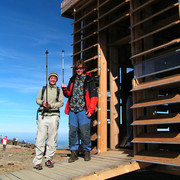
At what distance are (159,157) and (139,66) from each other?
2027 mm

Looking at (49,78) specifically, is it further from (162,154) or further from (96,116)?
(162,154)

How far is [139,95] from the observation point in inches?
195

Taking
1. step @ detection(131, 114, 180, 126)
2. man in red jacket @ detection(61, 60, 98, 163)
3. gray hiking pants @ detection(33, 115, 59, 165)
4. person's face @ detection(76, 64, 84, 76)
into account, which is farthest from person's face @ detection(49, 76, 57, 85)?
step @ detection(131, 114, 180, 126)

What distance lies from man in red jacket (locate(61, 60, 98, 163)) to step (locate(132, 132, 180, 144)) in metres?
1.14

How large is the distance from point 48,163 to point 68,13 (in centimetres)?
594

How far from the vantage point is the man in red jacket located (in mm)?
4789

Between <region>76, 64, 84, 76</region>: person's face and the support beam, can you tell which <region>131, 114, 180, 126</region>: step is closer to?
<region>76, 64, 84, 76</region>: person's face

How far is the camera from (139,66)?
4.95m

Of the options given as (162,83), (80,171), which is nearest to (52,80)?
(80,171)

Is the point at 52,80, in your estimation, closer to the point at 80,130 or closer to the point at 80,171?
the point at 80,130

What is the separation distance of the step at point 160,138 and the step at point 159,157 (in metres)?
0.32

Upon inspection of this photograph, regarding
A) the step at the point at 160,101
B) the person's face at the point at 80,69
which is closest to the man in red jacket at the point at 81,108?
the person's face at the point at 80,69

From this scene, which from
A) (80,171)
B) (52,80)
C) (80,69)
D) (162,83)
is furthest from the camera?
(80,69)

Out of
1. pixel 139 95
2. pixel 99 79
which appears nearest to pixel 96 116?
pixel 99 79
